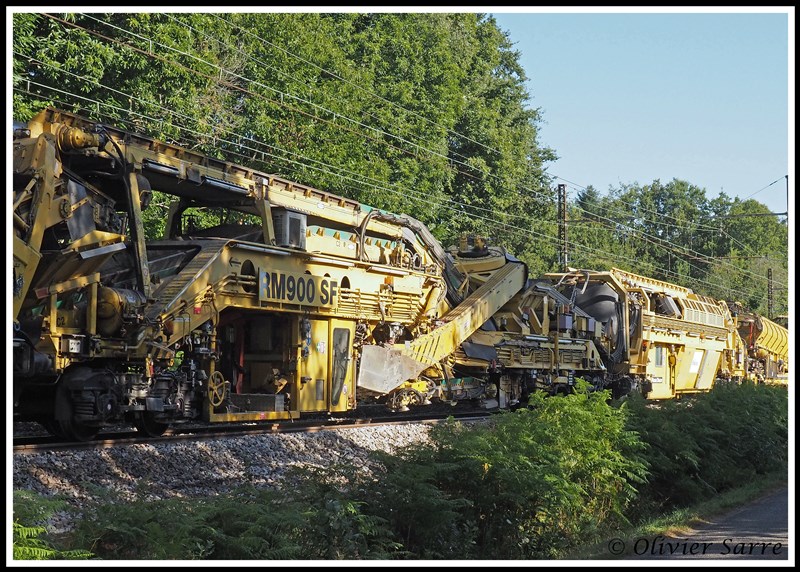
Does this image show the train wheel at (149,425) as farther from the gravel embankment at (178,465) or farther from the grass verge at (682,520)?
the grass verge at (682,520)

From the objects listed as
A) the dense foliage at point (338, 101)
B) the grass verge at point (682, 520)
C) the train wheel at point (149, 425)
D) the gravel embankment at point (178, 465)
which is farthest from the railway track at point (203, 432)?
the dense foliage at point (338, 101)

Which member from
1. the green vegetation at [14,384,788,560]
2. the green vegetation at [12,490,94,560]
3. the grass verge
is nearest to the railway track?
the green vegetation at [14,384,788,560]

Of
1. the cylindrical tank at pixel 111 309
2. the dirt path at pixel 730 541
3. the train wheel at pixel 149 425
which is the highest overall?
the cylindrical tank at pixel 111 309

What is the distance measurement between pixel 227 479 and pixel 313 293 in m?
3.86

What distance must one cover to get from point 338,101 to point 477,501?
23.6 m

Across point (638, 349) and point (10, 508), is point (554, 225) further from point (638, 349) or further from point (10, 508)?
point (10, 508)

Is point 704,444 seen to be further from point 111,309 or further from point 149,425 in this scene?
point 111,309

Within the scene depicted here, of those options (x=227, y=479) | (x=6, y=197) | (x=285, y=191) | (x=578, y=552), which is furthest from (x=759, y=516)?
(x=6, y=197)

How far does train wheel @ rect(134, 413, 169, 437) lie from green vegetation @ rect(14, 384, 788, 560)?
13.1ft

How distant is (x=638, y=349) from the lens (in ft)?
86.9

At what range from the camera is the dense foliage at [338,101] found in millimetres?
24062

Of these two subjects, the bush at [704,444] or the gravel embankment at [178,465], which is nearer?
the gravel embankment at [178,465]

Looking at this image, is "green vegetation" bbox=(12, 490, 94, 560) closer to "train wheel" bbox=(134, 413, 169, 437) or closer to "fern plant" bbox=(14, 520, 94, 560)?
"fern plant" bbox=(14, 520, 94, 560)

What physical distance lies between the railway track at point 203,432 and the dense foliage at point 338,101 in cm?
854
